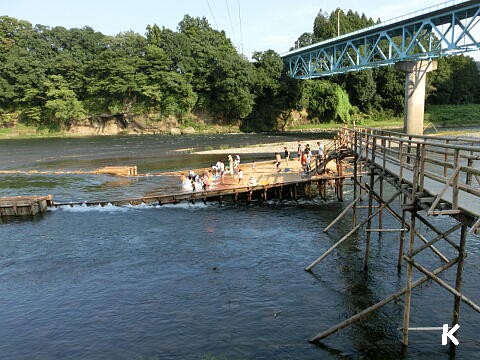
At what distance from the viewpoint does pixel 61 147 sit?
2913 inches

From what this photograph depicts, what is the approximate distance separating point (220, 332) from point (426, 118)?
10293 cm

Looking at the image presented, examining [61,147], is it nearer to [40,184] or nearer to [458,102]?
[40,184]

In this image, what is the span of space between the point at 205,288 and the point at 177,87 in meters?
82.0

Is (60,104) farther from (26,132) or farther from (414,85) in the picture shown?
(414,85)

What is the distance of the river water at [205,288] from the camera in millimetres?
13500

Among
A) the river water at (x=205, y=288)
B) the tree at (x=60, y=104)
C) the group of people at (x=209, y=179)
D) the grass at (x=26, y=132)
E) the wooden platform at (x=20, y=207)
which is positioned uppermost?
the tree at (x=60, y=104)

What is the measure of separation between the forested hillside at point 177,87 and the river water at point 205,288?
68540mm

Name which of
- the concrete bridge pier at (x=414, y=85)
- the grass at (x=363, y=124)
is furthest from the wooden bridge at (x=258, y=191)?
the grass at (x=363, y=124)

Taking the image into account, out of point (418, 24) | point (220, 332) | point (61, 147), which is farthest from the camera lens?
point (61, 147)

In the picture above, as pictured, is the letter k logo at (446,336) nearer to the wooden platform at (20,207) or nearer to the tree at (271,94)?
the wooden platform at (20,207)

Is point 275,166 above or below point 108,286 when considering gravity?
above

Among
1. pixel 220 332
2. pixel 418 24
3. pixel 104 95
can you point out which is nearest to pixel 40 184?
pixel 220 332

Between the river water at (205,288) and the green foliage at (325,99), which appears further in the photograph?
the green foliage at (325,99)

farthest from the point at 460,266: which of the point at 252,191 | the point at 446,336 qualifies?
the point at 252,191
